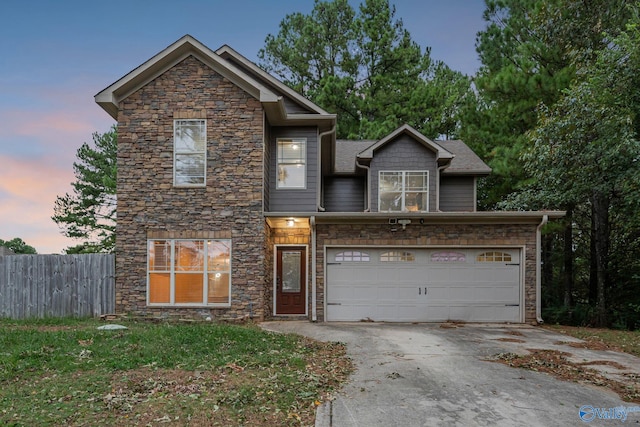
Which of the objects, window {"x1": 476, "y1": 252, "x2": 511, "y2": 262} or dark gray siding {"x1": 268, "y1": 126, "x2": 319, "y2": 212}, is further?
dark gray siding {"x1": 268, "y1": 126, "x2": 319, "y2": 212}

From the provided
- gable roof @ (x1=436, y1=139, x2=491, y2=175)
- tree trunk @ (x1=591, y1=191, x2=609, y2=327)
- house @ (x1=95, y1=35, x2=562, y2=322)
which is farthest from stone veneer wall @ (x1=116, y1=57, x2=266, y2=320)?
tree trunk @ (x1=591, y1=191, x2=609, y2=327)

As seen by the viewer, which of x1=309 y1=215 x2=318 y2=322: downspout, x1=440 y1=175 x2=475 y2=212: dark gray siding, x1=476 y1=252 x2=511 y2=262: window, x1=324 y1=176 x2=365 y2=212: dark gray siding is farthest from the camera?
x1=324 y1=176 x2=365 y2=212: dark gray siding

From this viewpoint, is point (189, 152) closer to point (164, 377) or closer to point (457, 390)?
point (164, 377)

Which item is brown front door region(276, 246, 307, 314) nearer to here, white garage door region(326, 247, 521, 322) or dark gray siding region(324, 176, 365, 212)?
white garage door region(326, 247, 521, 322)

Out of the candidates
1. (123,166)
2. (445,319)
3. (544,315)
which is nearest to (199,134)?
(123,166)

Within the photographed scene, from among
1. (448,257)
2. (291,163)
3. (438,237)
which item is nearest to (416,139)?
(438,237)

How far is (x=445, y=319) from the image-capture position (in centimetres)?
1115

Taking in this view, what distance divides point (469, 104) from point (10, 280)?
55.6 ft

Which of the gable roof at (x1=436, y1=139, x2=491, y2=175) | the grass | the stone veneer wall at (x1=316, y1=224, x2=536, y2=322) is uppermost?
the gable roof at (x1=436, y1=139, x2=491, y2=175)

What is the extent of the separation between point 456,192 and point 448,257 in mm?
3727

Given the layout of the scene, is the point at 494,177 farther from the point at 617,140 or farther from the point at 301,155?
the point at 301,155

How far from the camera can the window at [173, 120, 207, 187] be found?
1091 centimetres

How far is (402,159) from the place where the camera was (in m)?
13.5

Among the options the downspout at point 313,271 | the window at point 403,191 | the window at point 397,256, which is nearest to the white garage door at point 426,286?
the window at point 397,256
